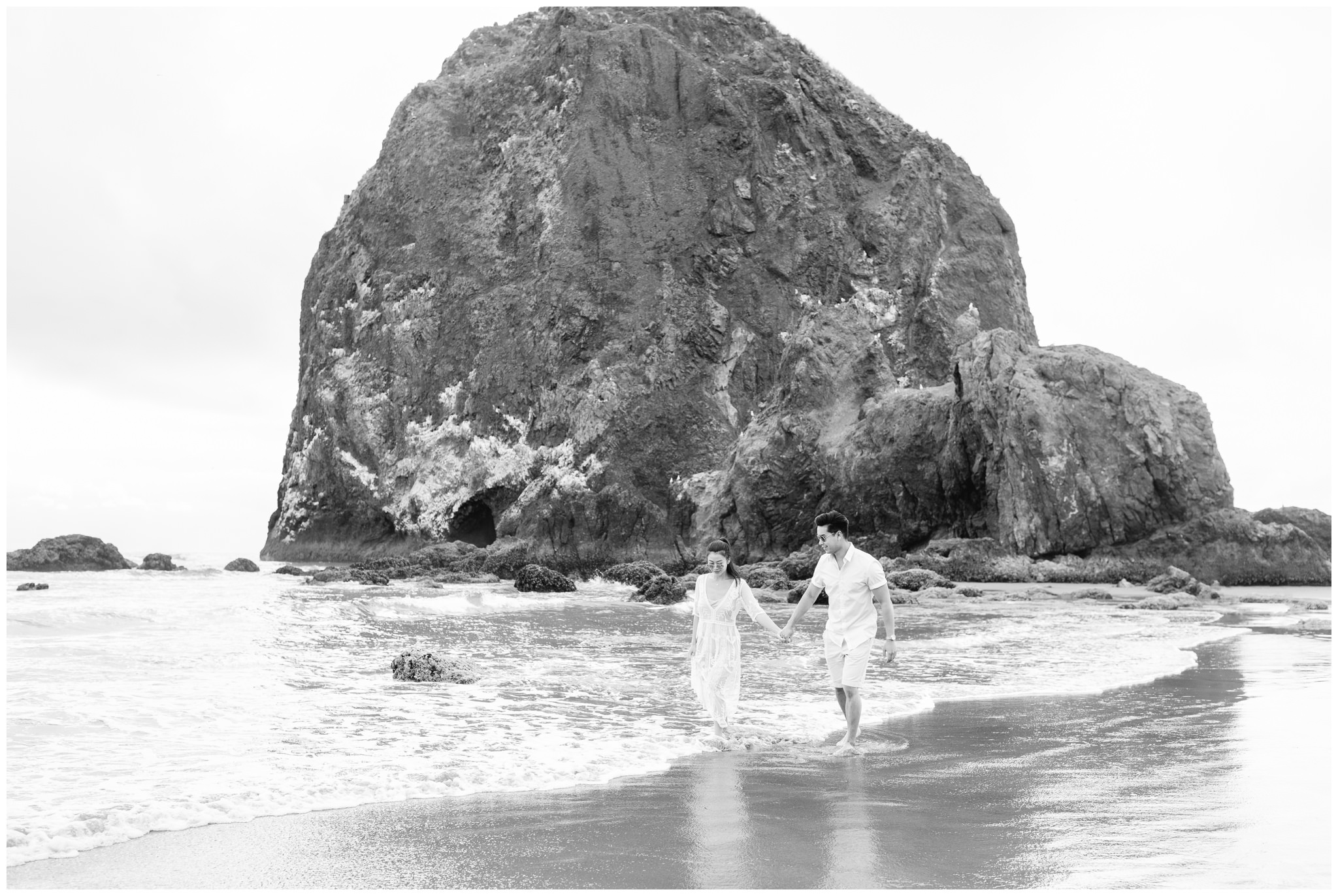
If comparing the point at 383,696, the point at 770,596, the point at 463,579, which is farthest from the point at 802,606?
A: the point at 463,579

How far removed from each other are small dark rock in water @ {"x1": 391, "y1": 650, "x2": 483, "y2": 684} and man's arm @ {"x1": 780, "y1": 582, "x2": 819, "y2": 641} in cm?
372

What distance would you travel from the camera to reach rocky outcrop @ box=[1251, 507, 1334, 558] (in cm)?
3117

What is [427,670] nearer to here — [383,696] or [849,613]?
[383,696]

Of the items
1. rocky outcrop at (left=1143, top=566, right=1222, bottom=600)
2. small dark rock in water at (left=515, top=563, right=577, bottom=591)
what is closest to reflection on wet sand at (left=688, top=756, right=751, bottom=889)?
rocky outcrop at (left=1143, top=566, right=1222, bottom=600)

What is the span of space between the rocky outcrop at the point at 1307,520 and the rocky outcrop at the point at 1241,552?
20cm

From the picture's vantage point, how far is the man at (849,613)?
769 cm

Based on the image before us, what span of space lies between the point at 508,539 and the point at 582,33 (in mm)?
33604

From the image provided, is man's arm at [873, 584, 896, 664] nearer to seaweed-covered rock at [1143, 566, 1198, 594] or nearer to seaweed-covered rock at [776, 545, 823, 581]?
seaweed-covered rock at [1143, 566, 1198, 594]

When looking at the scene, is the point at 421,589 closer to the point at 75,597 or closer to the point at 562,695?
the point at 75,597

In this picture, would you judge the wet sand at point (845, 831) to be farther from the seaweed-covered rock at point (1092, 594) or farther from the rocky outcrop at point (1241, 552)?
the rocky outcrop at point (1241, 552)

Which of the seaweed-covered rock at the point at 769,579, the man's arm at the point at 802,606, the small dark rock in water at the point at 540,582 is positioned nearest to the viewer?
the man's arm at the point at 802,606

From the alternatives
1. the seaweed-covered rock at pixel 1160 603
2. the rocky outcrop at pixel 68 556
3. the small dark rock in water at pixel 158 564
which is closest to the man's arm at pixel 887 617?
the seaweed-covered rock at pixel 1160 603

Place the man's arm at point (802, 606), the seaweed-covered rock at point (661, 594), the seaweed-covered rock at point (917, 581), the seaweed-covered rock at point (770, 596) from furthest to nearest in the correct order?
the seaweed-covered rock at point (917, 581), the seaweed-covered rock at point (770, 596), the seaweed-covered rock at point (661, 594), the man's arm at point (802, 606)

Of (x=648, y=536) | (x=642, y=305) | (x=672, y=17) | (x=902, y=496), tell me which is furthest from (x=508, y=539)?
(x=672, y=17)
